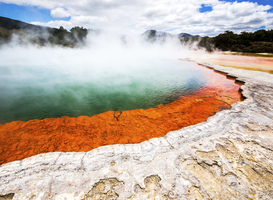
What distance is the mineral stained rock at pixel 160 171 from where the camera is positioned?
1971 millimetres

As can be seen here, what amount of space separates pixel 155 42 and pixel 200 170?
183ft

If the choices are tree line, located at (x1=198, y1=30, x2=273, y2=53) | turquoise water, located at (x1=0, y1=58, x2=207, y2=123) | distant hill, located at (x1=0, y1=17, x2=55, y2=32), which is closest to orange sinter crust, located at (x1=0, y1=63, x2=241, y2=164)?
turquoise water, located at (x1=0, y1=58, x2=207, y2=123)

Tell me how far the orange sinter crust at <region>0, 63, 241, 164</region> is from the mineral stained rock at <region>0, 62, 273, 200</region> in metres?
0.61

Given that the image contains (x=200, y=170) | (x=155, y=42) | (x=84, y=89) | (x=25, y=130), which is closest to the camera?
(x=200, y=170)

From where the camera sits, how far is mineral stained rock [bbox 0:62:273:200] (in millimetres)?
1971

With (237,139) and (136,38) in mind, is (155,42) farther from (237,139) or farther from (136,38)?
(237,139)

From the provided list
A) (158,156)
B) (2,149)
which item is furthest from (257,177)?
(2,149)

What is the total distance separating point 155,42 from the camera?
2023 inches

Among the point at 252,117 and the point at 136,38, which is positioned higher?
the point at 136,38

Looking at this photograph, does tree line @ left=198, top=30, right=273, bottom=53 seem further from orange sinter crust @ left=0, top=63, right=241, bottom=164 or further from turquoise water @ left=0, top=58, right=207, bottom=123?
orange sinter crust @ left=0, top=63, right=241, bottom=164

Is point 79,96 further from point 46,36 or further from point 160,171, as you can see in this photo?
point 46,36

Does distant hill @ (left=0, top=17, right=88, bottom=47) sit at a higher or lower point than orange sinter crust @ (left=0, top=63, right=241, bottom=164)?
higher

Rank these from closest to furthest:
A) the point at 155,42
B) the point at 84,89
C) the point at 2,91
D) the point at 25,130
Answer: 1. the point at 25,130
2. the point at 2,91
3. the point at 84,89
4. the point at 155,42

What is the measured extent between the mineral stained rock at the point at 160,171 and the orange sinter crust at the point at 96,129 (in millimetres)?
605
